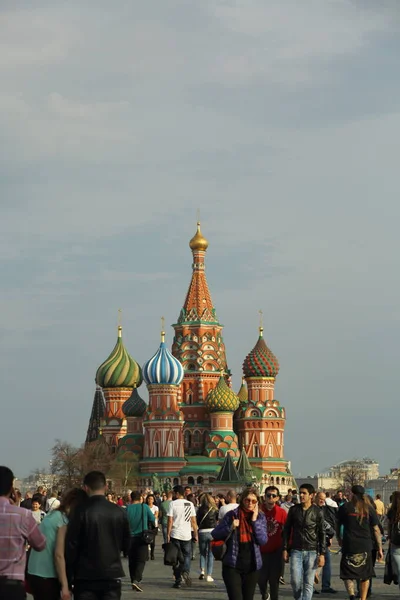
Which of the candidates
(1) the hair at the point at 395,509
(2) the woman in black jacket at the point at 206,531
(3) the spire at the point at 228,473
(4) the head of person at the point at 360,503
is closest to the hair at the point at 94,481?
(1) the hair at the point at 395,509

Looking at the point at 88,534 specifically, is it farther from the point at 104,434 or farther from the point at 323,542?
the point at 104,434

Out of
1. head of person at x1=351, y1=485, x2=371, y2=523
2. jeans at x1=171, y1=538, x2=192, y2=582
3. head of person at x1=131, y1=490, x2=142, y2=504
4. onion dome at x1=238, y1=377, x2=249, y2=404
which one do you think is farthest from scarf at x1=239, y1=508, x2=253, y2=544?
onion dome at x1=238, y1=377, x2=249, y2=404

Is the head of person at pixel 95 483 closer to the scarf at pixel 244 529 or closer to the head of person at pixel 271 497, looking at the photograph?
the scarf at pixel 244 529

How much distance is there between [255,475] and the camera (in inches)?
A: 3484

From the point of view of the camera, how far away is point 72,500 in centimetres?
941

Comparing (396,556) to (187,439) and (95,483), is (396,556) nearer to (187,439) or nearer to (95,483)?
(95,483)

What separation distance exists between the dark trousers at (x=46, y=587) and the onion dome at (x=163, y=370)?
79.1 m

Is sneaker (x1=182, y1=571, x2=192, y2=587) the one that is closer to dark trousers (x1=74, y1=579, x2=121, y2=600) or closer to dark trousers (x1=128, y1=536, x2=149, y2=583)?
dark trousers (x1=128, y1=536, x2=149, y2=583)

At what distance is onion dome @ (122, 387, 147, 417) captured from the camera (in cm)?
9262

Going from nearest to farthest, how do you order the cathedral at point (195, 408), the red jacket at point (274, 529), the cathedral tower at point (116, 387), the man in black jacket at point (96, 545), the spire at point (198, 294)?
the man in black jacket at point (96, 545) → the red jacket at point (274, 529) → the cathedral at point (195, 408) → the spire at point (198, 294) → the cathedral tower at point (116, 387)

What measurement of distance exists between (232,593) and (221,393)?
77.9 metres

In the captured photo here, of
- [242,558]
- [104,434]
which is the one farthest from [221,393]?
[242,558]

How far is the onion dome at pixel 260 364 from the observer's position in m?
94.9

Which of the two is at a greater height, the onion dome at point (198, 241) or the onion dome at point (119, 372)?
the onion dome at point (198, 241)
